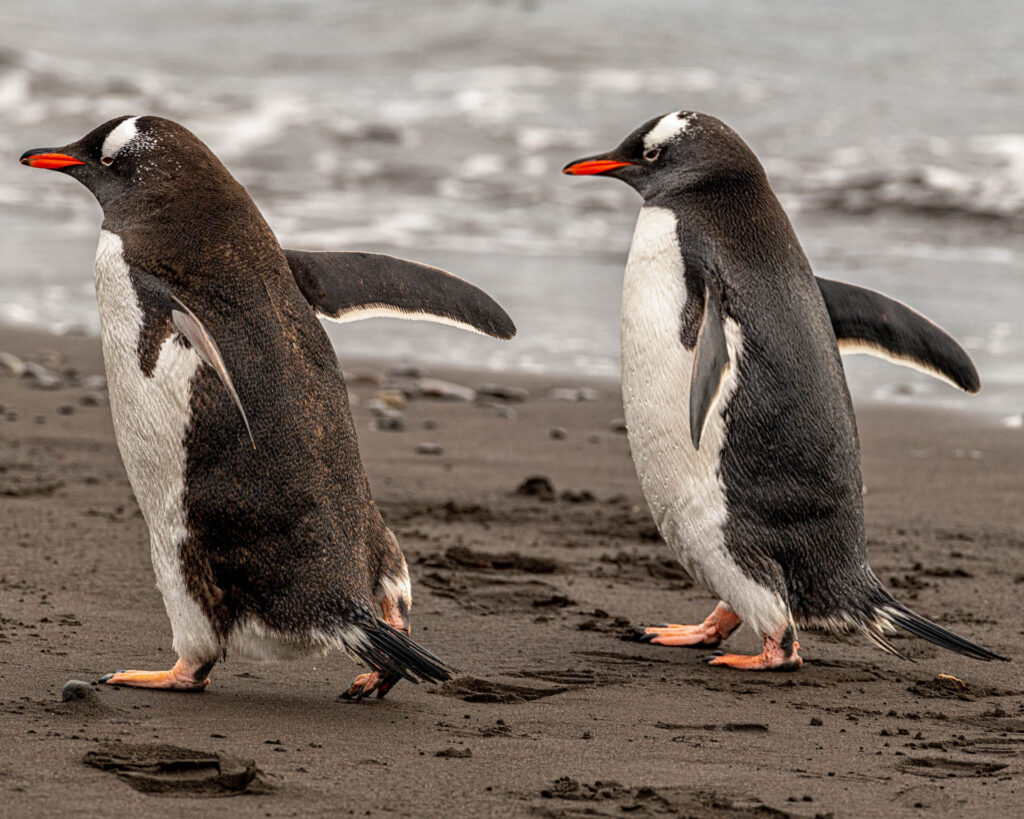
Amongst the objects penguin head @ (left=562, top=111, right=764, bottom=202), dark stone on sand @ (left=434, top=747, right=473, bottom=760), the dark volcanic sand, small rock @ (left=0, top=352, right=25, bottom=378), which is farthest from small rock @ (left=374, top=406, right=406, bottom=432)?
dark stone on sand @ (left=434, top=747, right=473, bottom=760)

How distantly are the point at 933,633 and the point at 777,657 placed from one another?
0.42 metres

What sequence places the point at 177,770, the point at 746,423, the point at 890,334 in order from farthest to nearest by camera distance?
1. the point at 890,334
2. the point at 746,423
3. the point at 177,770

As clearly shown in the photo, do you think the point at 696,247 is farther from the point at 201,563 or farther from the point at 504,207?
the point at 504,207

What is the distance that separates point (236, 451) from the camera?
3160mm

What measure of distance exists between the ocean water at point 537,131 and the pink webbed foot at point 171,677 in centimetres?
529

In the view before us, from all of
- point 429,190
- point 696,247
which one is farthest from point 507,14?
point 696,247

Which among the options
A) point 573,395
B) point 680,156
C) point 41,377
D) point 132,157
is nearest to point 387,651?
point 132,157

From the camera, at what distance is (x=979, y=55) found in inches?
855

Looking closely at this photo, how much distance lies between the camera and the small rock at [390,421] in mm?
6920

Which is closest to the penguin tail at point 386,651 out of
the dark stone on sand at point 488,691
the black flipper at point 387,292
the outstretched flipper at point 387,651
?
the outstretched flipper at point 387,651

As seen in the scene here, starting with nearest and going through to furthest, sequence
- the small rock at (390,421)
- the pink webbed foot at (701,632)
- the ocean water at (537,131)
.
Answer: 1. the pink webbed foot at (701,632)
2. the small rock at (390,421)
3. the ocean water at (537,131)

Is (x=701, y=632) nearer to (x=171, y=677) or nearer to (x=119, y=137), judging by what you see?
(x=171, y=677)

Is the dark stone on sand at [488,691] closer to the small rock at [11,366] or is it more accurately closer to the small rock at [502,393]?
the small rock at [502,393]

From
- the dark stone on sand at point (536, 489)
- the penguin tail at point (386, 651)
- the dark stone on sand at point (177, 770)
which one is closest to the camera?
the dark stone on sand at point (177, 770)
